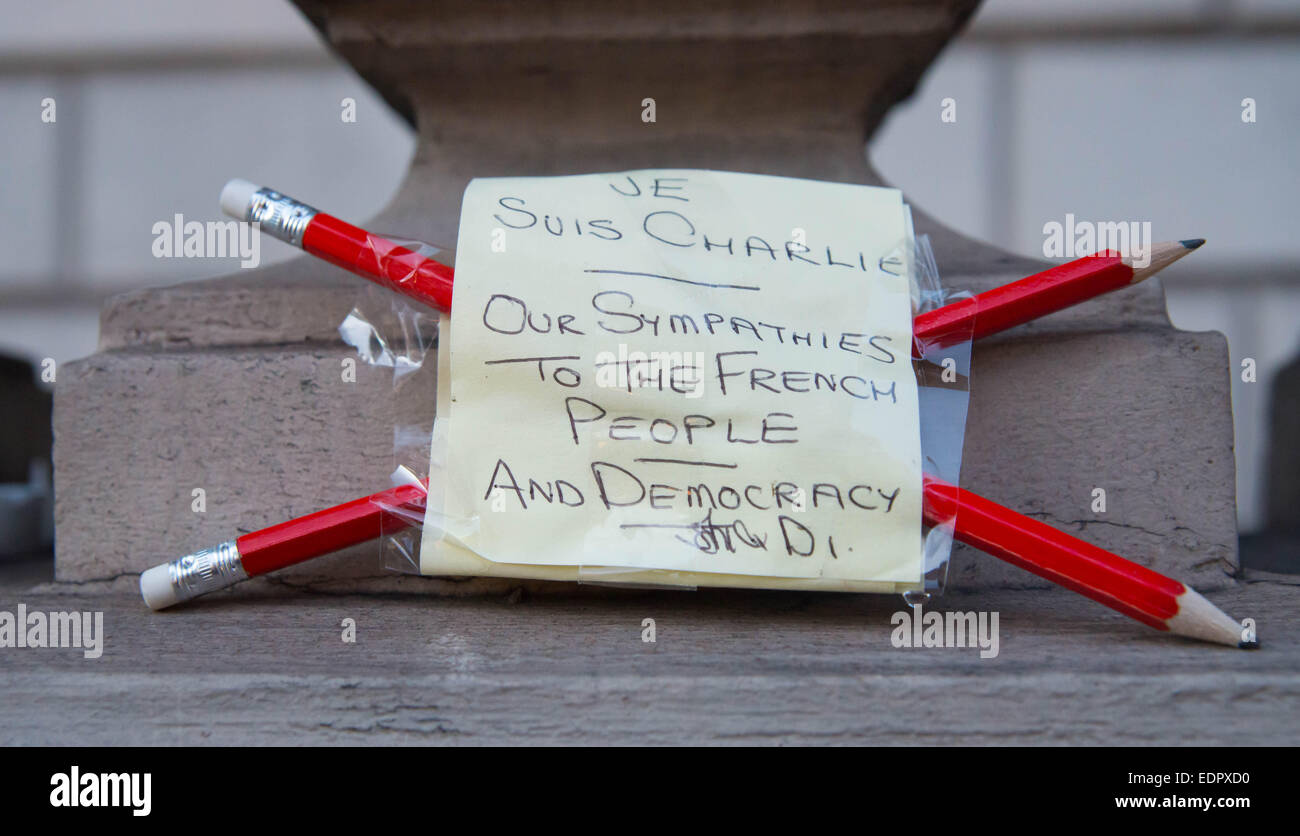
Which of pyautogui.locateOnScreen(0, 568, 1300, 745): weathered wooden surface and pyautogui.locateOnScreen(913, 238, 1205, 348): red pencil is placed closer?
pyautogui.locateOnScreen(0, 568, 1300, 745): weathered wooden surface

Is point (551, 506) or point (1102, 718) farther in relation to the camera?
point (551, 506)

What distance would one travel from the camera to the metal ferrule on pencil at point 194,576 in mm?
694

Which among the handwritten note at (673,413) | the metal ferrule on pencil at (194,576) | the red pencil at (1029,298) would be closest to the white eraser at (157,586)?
the metal ferrule on pencil at (194,576)

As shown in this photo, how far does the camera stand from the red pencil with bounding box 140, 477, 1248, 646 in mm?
581

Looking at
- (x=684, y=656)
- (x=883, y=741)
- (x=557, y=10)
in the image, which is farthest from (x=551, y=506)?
(x=557, y=10)

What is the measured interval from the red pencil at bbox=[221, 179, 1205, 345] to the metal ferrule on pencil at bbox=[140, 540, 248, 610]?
26cm

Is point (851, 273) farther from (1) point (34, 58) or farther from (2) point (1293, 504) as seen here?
(1) point (34, 58)

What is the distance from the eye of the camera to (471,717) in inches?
20.0

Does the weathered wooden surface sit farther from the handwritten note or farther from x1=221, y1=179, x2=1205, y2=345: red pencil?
x1=221, y1=179, x2=1205, y2=345: red pencil

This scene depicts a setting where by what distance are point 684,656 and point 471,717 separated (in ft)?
0.50

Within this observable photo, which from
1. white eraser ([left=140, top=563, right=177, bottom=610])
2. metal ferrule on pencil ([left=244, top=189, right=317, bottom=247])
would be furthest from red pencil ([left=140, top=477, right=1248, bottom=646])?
metal ferrule on pencil ([left=244, top=189, right=317, bottom=247])

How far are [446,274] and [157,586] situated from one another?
362mm

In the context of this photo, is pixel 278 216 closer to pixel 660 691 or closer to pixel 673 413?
pixel 673 413

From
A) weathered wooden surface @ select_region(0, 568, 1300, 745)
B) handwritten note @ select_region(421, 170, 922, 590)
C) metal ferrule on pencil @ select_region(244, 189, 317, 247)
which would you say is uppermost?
metal ferrule on pencil @ select_region(244, 189, 317, 247)
